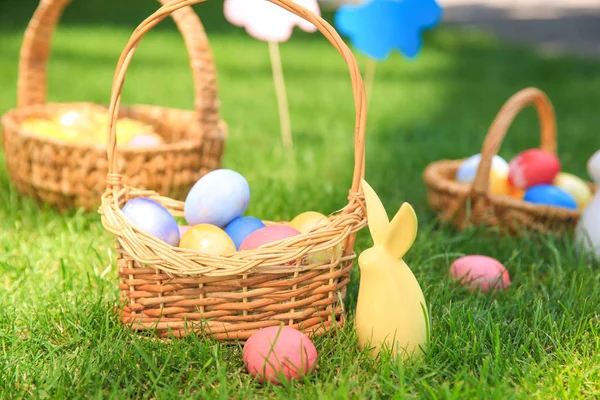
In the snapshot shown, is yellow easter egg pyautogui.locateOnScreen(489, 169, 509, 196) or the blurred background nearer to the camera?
yellow easter egg pyautogui.locateOnScreen(489, 169, 509, 196)

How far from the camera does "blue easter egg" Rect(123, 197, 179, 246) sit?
5.54 feet

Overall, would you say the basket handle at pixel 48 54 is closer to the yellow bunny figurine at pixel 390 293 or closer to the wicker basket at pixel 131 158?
the wicker basket at pixel 131 158

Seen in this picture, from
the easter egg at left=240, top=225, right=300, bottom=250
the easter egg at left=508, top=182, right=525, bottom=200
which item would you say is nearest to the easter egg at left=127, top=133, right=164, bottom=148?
the easter egg at left=240, top=225, right=300, bottom=250

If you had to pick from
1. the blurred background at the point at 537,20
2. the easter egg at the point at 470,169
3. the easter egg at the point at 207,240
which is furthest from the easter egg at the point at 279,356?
the blurred background at the point at 537,20

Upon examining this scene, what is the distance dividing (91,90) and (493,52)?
3834 mm

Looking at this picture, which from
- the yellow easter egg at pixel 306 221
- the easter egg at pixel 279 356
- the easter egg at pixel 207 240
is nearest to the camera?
the easter egg at pixel 279 356

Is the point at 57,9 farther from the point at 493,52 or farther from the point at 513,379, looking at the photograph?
the point at 493,52

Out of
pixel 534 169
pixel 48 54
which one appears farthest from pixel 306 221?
pixel 48 54

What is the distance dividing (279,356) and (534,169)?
1.35m

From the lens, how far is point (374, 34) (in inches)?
112

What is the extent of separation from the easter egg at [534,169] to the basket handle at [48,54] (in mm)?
1035

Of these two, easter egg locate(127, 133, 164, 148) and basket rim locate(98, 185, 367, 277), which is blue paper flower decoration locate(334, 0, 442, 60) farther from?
basket rim locate(98, 185, 367, 277)

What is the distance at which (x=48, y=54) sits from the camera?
8.97 ft

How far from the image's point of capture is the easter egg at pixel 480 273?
192cm
